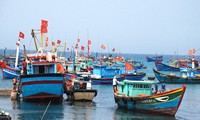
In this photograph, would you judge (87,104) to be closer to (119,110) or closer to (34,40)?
(119,110)

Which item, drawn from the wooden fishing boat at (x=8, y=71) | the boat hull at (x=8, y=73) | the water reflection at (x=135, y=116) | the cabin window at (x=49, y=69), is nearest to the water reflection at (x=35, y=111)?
the cabin window at (x=49, y=69)

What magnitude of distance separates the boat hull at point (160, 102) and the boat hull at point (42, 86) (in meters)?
6.73

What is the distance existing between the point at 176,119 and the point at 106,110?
6.83 meters

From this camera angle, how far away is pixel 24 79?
38.9 meters

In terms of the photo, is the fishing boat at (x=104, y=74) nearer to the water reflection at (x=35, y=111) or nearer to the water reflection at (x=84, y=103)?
the water reflection at (x=84, y=103)

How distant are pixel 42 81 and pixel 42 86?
50 cm

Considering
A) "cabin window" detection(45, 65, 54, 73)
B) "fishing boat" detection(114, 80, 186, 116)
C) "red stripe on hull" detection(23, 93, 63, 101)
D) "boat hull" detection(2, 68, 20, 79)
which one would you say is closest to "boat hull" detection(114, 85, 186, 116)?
"fishing boat" detection(114, 80, 186, 116)

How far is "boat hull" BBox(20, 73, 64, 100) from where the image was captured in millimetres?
38750

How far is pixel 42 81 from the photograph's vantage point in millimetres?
38781

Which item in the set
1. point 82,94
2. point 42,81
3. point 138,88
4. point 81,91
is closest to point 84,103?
point 82,94

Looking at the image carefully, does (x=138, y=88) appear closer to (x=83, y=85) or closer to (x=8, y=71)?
(x=83, y=85)

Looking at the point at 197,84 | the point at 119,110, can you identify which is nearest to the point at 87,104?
the point at 119,110

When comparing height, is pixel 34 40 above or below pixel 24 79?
above

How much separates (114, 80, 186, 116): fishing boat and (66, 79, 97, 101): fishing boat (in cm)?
371
